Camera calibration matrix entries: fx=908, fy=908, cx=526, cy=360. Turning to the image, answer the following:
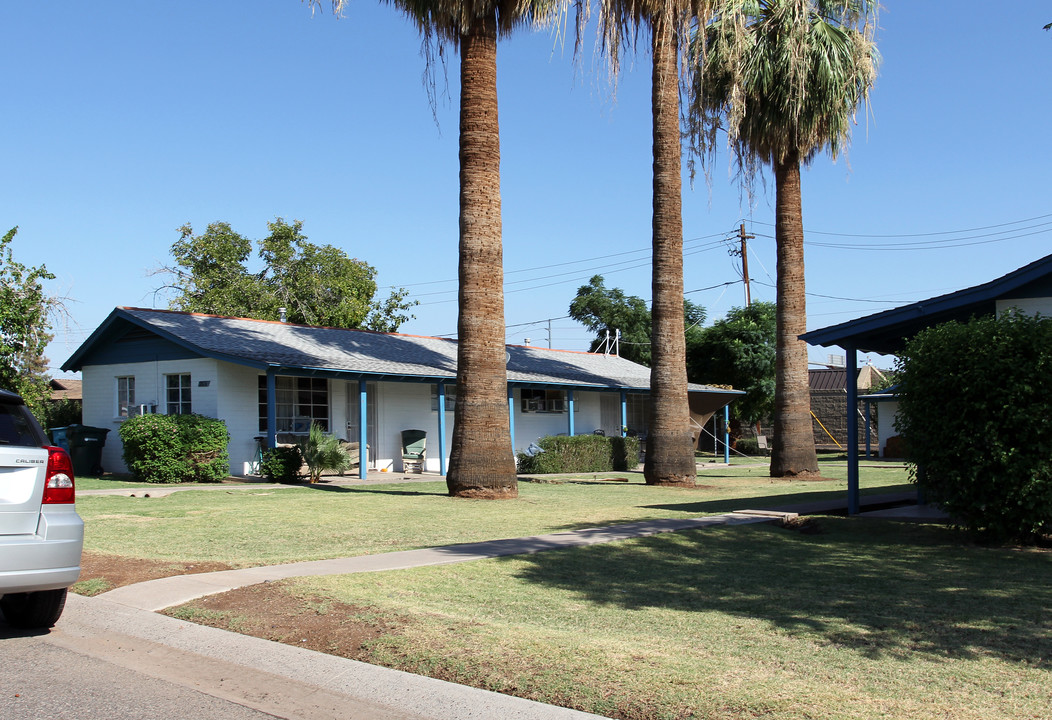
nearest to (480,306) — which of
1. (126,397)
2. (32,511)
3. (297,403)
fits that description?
(297,403)

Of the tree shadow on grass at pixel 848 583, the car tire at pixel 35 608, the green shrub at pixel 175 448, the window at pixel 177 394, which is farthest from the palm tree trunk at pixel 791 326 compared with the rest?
the car tire at pixel 35 608

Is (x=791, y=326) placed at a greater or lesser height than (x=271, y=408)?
greater

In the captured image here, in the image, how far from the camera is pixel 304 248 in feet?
151

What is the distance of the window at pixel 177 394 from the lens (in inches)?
901

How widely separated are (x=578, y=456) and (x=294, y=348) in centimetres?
850

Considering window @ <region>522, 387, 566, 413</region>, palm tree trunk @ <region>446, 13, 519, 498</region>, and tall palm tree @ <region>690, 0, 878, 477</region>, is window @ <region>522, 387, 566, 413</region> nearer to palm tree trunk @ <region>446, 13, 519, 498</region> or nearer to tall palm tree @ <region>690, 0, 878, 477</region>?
tall palm tree @ <region>690, 0, 878, 477</region>

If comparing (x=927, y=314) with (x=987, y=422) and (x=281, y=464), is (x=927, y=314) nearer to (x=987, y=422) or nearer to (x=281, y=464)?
(x=987, y=422)

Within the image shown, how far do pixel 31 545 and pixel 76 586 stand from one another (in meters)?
2.35

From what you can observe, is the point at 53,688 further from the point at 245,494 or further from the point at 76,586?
the point at 245,494

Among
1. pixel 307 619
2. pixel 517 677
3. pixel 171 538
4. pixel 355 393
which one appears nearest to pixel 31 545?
pixel 307 619

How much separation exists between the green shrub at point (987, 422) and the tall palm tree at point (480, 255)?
7942mm

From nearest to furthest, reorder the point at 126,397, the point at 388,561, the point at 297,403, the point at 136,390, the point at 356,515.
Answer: the point at 388,561, the point at 356,515, the point at 297,403, the point at 136,390, the point at 126,397

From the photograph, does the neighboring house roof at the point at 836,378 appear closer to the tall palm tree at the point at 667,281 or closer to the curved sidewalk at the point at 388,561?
the tall palm tree at the point at 667,281

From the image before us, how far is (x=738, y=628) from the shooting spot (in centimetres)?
628
